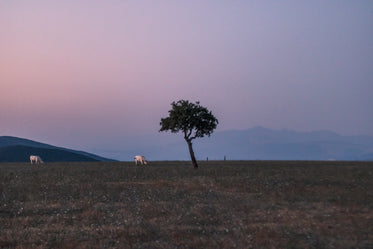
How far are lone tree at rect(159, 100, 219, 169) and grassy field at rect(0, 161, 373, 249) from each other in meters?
22.4

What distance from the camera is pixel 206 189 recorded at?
102ft

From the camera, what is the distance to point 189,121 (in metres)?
56.1

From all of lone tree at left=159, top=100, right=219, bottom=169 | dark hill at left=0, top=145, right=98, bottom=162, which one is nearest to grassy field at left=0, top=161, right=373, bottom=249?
lone tree at left=159, top=100, right=219, bottom=169

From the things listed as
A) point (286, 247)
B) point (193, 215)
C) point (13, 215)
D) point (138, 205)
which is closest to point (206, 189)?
point (138, 205)

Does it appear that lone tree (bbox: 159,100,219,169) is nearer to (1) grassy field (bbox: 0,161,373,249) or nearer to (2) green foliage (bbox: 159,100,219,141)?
(2) green foliage (bbox: 159,100,219,141)

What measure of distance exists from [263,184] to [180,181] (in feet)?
23.7

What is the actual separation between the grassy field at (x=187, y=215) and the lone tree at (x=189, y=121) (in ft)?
73.6

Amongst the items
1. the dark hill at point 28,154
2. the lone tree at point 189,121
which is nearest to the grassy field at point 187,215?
the lone tree at point 189,121

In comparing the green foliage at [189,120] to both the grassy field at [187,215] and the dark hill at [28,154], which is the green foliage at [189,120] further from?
the dark hill at [28,154]

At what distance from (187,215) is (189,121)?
35.9 m

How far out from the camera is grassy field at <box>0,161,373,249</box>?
15.9m

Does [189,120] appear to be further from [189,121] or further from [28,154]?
[28,154]

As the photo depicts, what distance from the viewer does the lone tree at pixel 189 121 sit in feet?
183

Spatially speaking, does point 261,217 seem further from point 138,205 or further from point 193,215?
point 138,205
